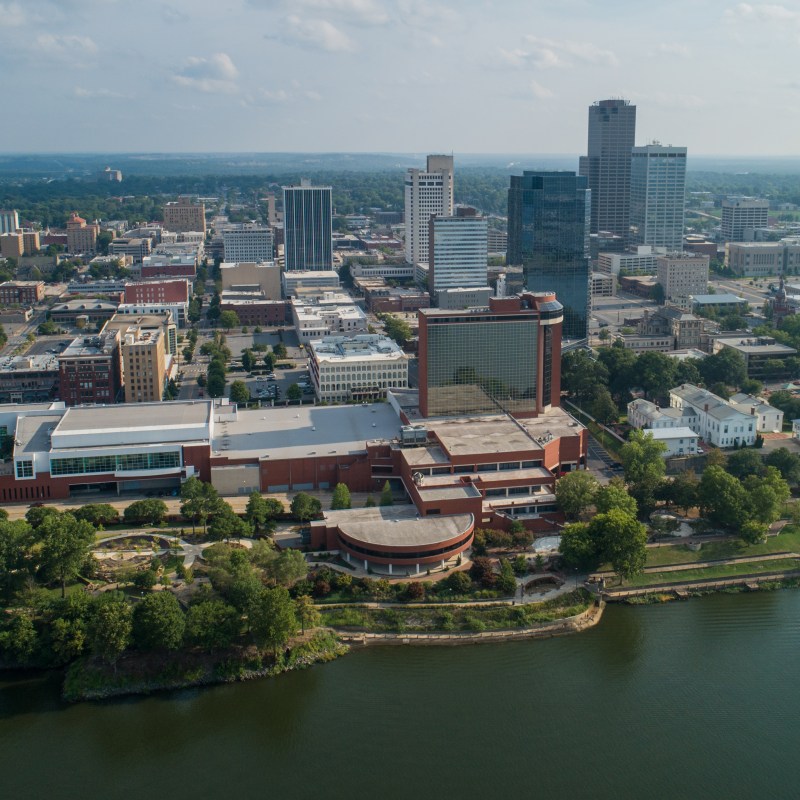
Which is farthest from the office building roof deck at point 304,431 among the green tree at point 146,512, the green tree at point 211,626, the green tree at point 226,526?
the green tree at point 211,626

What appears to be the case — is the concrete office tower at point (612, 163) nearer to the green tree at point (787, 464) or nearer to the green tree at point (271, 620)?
the green tree at point (787, 464)

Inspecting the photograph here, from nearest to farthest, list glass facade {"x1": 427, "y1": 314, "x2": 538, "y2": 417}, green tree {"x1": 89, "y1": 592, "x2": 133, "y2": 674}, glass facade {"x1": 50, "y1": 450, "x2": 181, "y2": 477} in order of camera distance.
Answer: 1. green tree {"x1": 89, "y1": 592, "x2": 133, "y2": 674}
2. glass facade {"x1": 50, "y1": 450, "x2": 181, "y2": 477}
3. glass facade {"x1": 427, "y1": 314, "x2": 538, "y2": 417}

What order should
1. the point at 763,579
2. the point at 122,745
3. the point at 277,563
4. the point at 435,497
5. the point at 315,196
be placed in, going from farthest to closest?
1. the point at 315,196
2. the point at 435,497
3. the point at 763,579
4. the point at 277,563
5. the point at 122,745

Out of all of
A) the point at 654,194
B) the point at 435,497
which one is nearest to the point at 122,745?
the point at 435,497

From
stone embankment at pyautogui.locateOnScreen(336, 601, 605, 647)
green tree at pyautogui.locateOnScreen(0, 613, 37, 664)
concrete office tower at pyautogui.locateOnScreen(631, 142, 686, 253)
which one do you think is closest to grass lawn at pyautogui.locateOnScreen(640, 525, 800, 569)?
stone embankment at pyautogui.locateOnScreen(336, 601, 605, 647)

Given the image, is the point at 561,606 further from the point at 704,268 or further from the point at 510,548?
the point at 704,268

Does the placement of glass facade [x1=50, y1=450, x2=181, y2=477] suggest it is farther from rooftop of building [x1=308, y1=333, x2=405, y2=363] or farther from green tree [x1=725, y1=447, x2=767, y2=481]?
green tree [x1=725, y1=447, x2=767, y2=481]
